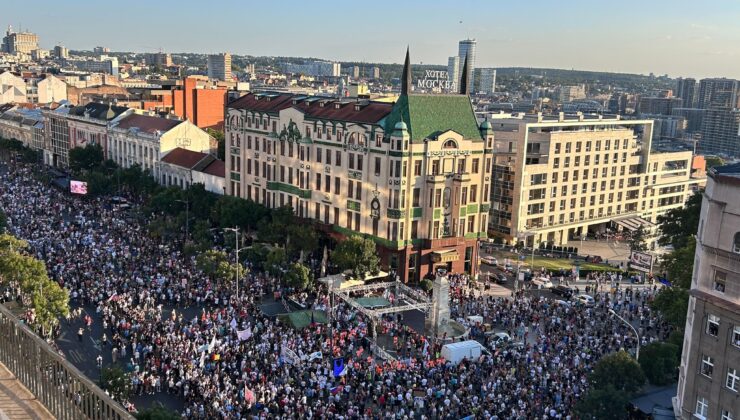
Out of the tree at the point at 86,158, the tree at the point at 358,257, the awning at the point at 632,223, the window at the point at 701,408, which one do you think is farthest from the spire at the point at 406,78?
the tree at the point at 86,158

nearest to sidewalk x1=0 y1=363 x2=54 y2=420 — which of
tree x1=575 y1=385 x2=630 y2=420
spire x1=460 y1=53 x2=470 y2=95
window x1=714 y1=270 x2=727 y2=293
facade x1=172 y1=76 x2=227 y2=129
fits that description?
tree x1=575 y1=385 x2=630 y2=420

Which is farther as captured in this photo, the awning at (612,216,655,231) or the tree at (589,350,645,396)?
the awning at (612,216,655,231)

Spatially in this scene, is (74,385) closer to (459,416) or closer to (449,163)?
(459,416)

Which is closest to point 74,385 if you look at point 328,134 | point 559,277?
point 328,134

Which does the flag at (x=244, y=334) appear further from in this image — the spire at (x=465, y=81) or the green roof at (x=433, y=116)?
the spire at (x=465, y=81)

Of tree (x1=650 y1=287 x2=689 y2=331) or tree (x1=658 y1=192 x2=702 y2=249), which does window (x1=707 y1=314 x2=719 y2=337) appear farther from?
tree (x1=658 y1=192 x2=702 y2=249)

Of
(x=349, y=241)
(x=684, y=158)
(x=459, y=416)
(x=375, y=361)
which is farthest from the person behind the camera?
(x=684, y=158)

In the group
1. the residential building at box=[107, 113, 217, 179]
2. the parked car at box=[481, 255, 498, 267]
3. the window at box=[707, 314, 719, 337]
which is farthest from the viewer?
the residential building at box=[107, 113, 217, 179]

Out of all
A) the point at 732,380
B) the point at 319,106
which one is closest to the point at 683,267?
the point at 732,380
